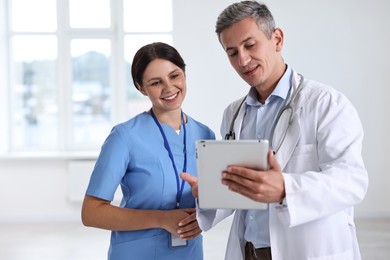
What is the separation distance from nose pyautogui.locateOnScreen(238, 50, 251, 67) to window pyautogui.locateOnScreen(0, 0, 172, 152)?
3647 millimetres

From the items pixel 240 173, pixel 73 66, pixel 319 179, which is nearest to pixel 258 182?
pixel 240 173

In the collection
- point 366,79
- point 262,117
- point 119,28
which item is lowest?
point 262,117

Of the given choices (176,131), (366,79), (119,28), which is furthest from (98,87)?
(176,131)

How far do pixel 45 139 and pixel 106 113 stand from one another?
27.7 inches

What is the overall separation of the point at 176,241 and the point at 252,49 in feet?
2.04

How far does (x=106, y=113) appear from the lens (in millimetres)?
5059

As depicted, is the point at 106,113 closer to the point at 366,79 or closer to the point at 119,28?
the point at 119,28

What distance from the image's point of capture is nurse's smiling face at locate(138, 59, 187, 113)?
4.81 ft

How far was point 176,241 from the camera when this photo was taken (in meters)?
1.44

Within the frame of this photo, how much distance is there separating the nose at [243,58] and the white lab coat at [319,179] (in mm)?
154

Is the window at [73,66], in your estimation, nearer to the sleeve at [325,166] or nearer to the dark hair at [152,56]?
the dark hair at [152,56]

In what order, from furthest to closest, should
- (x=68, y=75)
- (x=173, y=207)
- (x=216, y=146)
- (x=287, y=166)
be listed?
(x=68, y=75) → (x=173, y=207) → (x=287, y=166) → (x=216, y=146)

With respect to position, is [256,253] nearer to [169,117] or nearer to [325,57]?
[169,117]

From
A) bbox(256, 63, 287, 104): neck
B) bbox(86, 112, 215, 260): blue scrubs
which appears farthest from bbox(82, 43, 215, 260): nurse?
bbox(256, 63, 287, 104): neck
